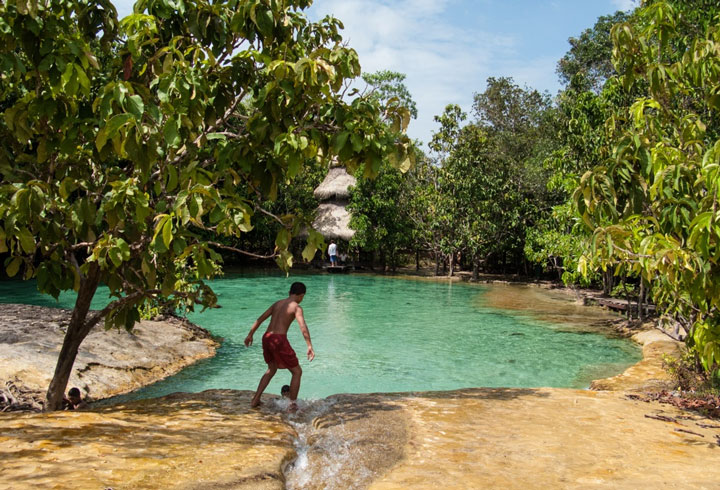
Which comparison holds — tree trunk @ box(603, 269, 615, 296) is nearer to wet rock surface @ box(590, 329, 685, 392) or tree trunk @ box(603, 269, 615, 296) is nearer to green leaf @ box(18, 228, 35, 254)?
wet rock surface @ box(590, 329, 685, 392)

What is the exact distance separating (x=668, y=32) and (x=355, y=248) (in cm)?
2347

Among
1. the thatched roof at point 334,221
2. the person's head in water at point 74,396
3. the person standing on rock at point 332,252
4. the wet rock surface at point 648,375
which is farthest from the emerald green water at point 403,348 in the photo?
the thatched roof at point 334,221

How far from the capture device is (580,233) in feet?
39.9

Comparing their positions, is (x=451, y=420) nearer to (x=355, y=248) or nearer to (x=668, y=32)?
(x=668, y=32)

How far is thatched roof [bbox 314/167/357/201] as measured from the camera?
28766mm

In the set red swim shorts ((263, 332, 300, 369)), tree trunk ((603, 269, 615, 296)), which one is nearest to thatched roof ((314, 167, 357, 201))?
tree trunk ((603, 269, 615, 296))

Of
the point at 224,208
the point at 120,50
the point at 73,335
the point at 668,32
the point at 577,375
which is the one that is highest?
the point at 668,32

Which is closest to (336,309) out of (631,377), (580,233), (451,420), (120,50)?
(580,233)

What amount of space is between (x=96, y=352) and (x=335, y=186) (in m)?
21.1

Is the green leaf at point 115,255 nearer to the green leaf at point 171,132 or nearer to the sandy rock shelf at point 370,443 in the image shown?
the green leaf at point 171,132

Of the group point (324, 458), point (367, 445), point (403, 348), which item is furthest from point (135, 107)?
point (403, 348)

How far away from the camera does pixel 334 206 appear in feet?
95.1

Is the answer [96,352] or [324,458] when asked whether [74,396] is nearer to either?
[96,352]

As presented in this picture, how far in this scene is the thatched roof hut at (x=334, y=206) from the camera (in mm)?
27875
